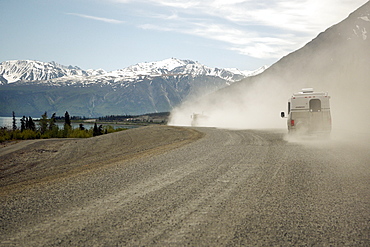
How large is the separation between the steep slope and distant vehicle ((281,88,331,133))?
23443 millimetres

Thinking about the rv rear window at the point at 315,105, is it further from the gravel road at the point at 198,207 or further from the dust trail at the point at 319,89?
the gravel road at the point at 198,207

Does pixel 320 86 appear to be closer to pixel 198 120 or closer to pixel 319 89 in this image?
pixel 319 89

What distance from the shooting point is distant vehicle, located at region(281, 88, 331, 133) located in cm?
2220

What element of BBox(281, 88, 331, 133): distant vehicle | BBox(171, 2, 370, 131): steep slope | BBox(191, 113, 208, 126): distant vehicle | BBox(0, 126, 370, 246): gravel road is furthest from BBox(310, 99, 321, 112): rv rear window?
BBox(191, 113, 208, 126): distant vehicle

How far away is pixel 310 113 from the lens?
22484 mm

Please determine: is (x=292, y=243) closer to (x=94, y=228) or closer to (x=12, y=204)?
(x=94, y=228)

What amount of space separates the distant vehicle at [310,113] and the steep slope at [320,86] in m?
23.4

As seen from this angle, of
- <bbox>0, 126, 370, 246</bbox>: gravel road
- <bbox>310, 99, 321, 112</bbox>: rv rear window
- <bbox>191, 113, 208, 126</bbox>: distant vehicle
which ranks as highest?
<bbox>310, 99, 321, 112</bbox>: rv rear window

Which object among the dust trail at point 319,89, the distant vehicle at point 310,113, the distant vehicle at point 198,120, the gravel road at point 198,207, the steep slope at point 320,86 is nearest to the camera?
the gravel road at point 198,207

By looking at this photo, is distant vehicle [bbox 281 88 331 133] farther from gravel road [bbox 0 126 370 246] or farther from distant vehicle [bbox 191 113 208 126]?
distant vehicle [bbox 191 113 208 126]

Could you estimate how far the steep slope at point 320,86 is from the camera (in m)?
65.1

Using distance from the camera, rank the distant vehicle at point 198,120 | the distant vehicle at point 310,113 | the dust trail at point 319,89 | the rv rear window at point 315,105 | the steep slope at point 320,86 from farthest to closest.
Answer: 1. the distant vehicle at point 198,120
2. the steep slope at point 320,86
3. the dust trail at point 319,89
4. the rv rear window at point 315,105
5. the distant vehicle at point 310,113

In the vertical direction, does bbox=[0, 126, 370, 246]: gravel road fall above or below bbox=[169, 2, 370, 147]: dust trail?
below

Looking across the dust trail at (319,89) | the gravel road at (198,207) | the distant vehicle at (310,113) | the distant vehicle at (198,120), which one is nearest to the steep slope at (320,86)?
the dust trail at (319,89)
